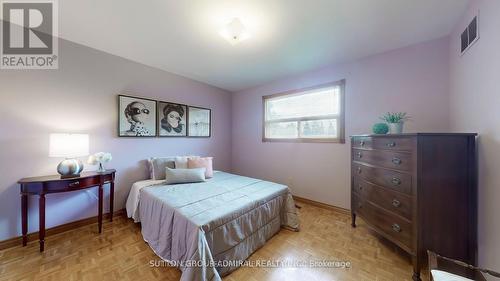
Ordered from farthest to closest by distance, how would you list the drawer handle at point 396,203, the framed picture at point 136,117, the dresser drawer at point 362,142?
the framed picture at point 136,117 → the dresser drawer at point 362,142 → the drawer handle at point 396,203

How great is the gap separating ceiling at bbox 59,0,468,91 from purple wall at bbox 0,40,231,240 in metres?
0.28

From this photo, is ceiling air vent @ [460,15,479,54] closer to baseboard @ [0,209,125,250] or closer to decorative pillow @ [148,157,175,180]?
decorative pillow @ [148,157,175,180]

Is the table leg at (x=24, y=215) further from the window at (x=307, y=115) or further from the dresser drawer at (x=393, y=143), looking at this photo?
the dresser drawer at (x=393, y=143)

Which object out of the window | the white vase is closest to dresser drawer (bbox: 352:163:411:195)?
the white vase

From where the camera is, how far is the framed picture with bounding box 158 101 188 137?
3013 millimetres

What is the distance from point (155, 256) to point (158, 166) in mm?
1297

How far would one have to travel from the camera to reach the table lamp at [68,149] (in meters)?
1.86

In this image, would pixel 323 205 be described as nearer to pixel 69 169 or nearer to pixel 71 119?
pixel 69 169

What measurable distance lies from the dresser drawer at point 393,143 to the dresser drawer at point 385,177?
0.22 metres

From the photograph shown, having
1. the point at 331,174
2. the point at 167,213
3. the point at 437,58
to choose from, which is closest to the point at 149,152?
the point at 167,213

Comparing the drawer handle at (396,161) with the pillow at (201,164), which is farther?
the pillow at (201,164)

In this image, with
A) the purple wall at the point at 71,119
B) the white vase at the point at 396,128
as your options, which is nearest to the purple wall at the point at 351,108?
the white vase at the point at 396,128

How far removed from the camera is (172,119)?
10.3 ft

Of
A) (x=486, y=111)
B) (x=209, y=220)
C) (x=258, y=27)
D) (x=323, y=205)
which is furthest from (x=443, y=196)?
(x=258, y=27)
